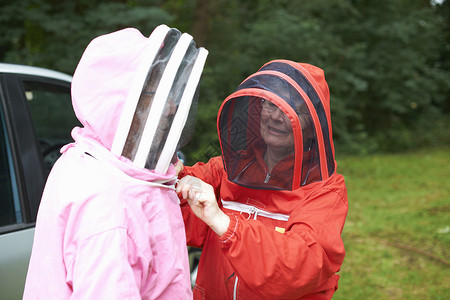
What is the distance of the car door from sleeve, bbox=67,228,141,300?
3.60ft

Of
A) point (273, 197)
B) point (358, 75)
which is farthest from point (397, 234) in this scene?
point (358, 75)

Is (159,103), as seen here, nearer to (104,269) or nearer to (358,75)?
(104,269)

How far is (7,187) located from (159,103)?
1.82m

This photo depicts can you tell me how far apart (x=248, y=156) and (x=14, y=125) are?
1.43 metres

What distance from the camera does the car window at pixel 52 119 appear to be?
3201 millimetres

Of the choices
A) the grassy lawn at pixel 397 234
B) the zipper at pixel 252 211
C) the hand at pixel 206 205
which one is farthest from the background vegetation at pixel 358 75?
the hand at pixel 206 205

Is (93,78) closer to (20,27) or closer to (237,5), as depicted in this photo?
(20,27)

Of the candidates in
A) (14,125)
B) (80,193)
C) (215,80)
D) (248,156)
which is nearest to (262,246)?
(248,156)

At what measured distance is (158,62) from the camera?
1307mm

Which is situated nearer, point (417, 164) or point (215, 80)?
point (215, 80)

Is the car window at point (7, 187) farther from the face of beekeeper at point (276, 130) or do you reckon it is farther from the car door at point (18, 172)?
the face of beekeeper at point (276, 130)

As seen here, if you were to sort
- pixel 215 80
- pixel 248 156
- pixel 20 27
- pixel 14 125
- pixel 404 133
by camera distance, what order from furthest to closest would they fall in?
pixel 404 133
pixel 215 80
pixel 20 27
pixel 14 125
pixel 248 156

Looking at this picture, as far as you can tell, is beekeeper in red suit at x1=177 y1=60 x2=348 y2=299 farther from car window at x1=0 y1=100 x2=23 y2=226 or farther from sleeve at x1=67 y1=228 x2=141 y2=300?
car window at x1=0 y1=100 x2=23 y2=226

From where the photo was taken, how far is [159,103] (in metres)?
1.28
